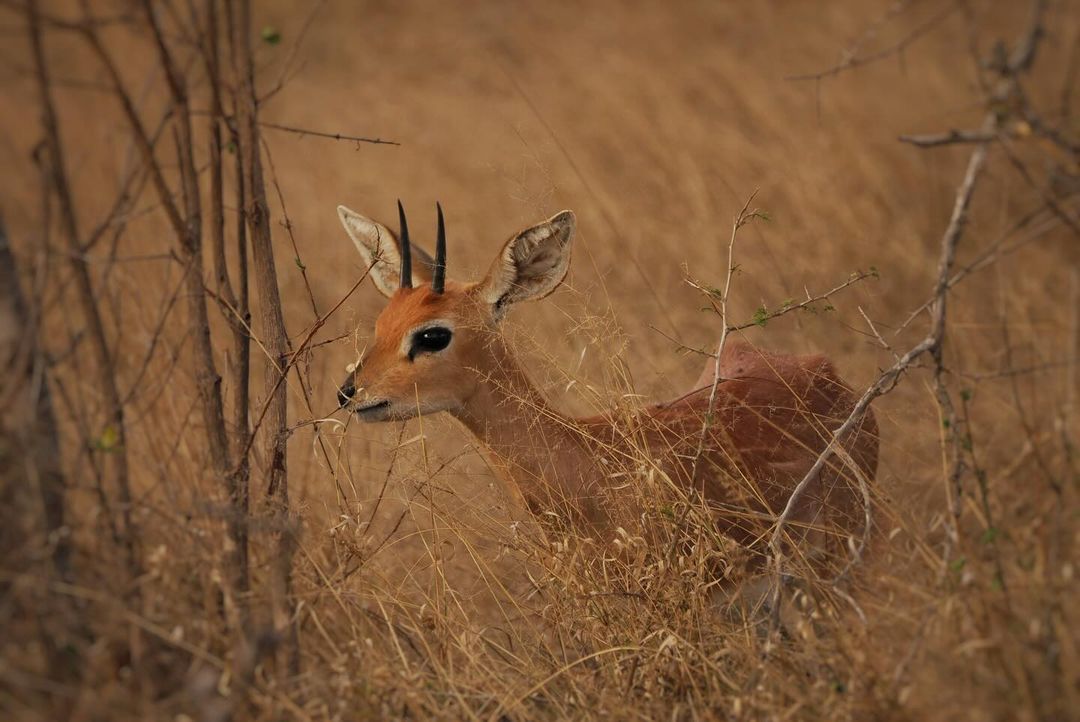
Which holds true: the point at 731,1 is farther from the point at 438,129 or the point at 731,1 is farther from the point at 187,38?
the point at 187,38

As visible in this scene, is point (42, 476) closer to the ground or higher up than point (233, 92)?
closer to the ground

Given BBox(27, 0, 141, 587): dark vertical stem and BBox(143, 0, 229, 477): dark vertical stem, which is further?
BBox(143, 0, 229, 477): dark vertical stem

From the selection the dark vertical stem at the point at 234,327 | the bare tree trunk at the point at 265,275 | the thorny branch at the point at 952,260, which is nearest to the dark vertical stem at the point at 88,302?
the dark vertical stem at the point at 234,327

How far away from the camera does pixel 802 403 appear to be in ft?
12.3

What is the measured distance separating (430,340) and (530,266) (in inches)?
18.0

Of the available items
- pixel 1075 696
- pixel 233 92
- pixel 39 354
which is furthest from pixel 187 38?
pixel 1075 696

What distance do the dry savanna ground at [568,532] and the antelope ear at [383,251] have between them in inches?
13.2

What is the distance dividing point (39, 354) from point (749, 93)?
7.02 meters

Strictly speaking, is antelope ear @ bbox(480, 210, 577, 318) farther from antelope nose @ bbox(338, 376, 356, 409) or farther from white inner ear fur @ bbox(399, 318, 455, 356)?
antelope nose @ bbox(338, 376, 356, 409)

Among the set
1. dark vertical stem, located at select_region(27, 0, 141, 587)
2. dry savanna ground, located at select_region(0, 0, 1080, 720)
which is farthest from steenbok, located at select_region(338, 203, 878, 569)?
dark vertical stem, located at select_region(27, 0, 141, 587)

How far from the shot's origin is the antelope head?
3.84 meters

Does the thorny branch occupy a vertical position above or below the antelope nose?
below

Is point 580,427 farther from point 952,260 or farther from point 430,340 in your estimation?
point 952,260

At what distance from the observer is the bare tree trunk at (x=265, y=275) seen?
10.5ft
